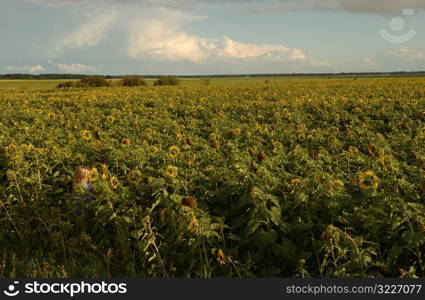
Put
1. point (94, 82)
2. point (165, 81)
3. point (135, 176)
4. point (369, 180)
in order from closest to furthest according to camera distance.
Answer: point (369, 180) → point (135, 176) → point (94, 82) → point (165, 81)

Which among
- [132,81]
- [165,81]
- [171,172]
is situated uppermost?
[165,81]

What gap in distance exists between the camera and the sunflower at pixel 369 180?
3763 millimetres

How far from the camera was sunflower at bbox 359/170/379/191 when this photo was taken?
376cm

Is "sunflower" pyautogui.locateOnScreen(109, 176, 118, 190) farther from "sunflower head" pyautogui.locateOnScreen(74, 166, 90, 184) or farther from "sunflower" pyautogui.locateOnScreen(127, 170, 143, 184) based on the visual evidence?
"sunflower head" pyautogui.locateOnScreen(74, 166, 90, 184)

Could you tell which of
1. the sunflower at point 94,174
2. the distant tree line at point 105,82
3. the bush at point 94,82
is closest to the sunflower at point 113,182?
the sunflower at point 94,174

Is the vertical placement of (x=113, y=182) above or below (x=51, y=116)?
below

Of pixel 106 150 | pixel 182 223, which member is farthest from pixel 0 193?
pixel 182 223

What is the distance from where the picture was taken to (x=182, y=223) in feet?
12.2

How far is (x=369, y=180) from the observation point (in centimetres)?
395

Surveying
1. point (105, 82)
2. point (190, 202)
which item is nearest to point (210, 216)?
point (190, 202)

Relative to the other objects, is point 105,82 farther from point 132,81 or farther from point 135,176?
point 135,176

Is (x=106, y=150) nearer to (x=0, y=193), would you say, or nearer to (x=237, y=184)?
(x=0, y=193)

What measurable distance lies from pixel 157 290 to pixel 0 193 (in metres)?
3.72

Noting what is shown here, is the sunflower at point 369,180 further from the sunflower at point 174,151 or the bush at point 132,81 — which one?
the bush at point 132,81
